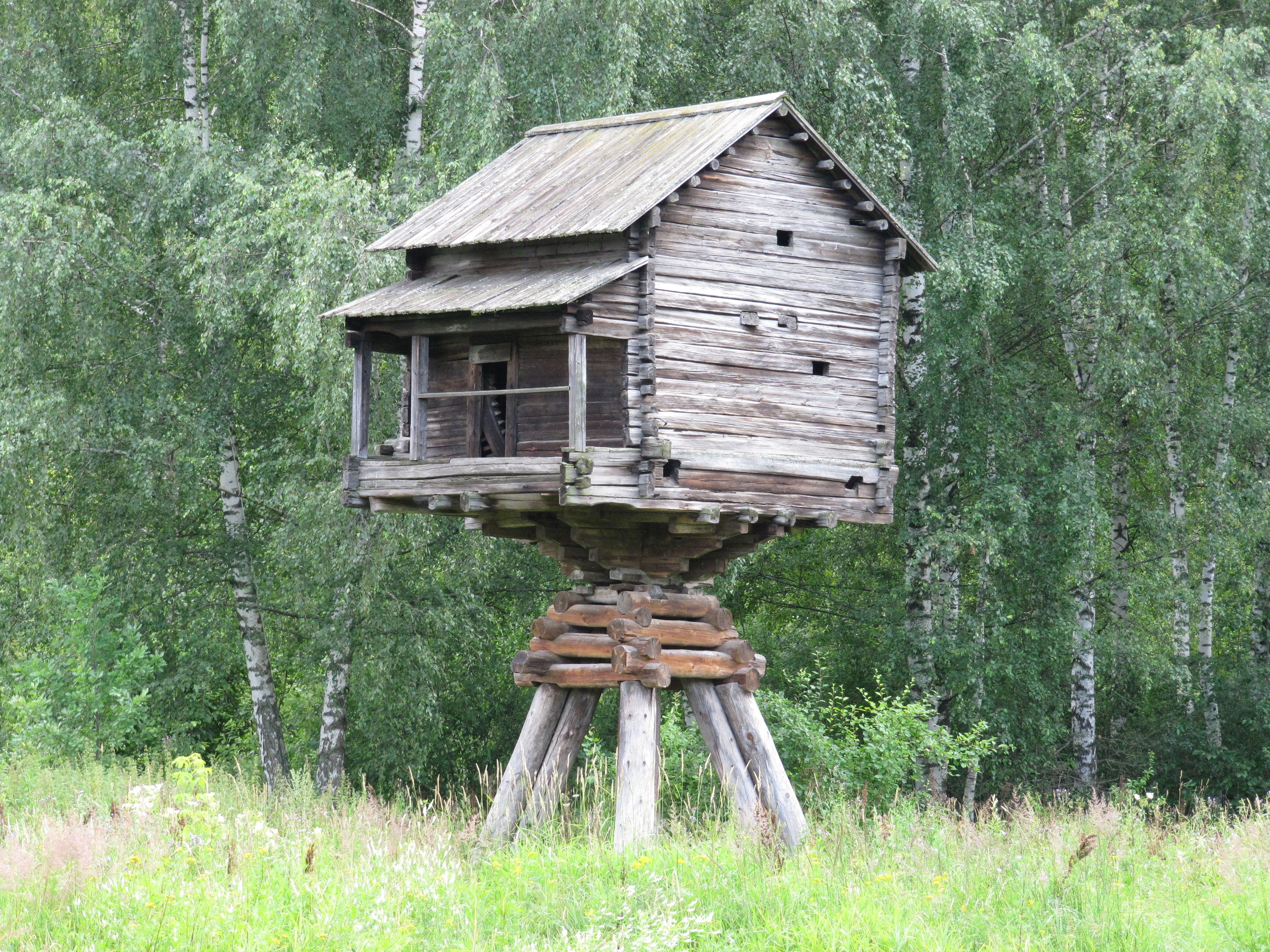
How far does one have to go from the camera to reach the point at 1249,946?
7.59 meters

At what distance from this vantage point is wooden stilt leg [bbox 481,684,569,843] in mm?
11945

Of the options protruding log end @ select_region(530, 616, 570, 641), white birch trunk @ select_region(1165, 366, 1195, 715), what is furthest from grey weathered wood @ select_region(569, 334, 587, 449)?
white birch trunk @ select_region(1165, 366, 1195, 715)

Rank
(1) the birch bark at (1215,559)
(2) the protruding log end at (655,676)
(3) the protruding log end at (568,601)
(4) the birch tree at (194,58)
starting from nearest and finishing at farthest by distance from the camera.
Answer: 1. (2) the protruding log end at (655,676)
2. (3) the protruding log end at (568,601)
3. (4) the birch tree at (194,58)
4. (1) the birch bark at (1215,559)

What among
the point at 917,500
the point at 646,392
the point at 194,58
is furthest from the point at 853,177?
the point at 194,58

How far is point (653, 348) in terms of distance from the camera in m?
10.8

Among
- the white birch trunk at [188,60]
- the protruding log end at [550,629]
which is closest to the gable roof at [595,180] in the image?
the protruding log end at [550,629]

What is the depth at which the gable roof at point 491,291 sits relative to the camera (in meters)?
10.5

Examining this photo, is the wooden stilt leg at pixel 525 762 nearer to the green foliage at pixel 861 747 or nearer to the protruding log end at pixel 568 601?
the protruding log end at pixel 568 601

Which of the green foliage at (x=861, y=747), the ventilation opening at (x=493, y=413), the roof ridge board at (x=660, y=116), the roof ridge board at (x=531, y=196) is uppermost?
the roof ridge board at (x=660, y=116)

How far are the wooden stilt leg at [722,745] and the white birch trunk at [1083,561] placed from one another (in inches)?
296

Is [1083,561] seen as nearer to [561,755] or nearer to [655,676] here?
[655,676]

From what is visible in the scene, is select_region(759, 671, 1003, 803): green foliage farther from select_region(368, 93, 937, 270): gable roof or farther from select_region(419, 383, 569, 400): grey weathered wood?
select_region(419, 383, 569, 400): grey weathered wood

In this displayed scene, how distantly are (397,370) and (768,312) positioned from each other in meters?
5.68

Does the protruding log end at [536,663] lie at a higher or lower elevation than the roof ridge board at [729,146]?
lower
